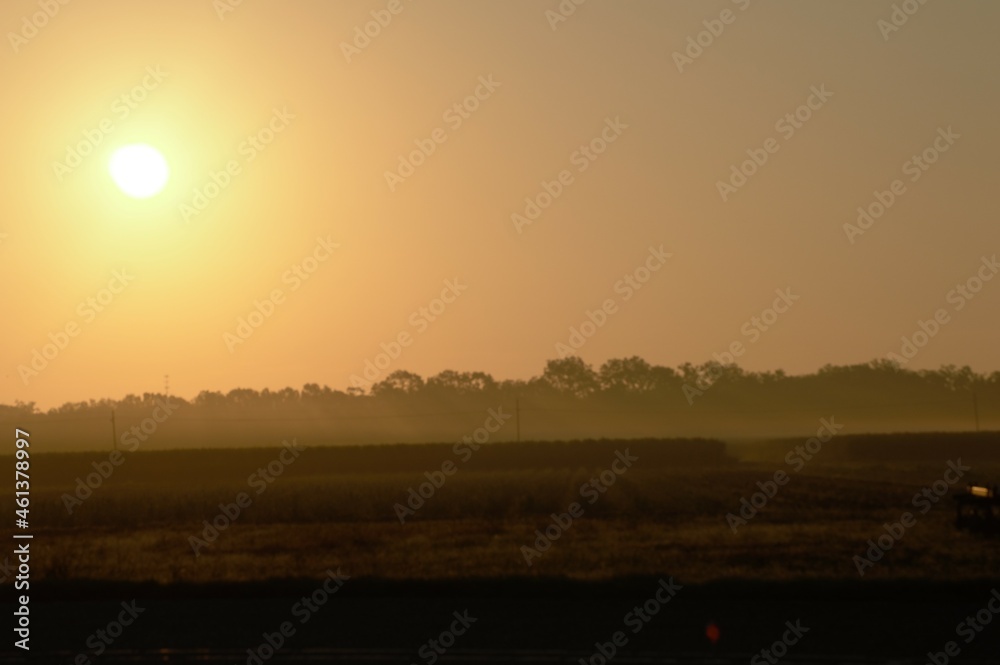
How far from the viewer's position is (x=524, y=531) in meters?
29.7

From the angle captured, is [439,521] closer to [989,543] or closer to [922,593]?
[989,543]

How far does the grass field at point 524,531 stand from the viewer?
2094 cm

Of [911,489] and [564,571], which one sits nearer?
[564,571]

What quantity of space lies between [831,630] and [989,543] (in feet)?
41.7

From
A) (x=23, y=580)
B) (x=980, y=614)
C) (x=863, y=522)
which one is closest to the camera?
(x=980, y=614)

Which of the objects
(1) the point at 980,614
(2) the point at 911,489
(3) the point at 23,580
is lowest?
(1) the point at 980,614

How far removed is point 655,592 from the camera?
660 inches

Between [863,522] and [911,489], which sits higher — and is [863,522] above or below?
below

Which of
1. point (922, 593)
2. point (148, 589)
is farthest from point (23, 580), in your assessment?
point (922, 593)

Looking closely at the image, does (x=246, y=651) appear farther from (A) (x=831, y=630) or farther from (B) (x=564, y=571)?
(B) (x=564, y=571)

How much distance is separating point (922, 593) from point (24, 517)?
101 ft

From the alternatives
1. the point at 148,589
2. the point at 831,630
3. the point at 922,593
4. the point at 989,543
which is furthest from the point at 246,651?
the point at 989,543

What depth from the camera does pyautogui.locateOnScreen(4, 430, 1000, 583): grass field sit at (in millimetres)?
20938

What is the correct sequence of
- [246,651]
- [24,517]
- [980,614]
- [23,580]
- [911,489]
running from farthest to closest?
[911,489] < [24,517] < [23,580] < [980,614] < [246,651]
